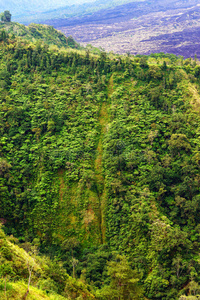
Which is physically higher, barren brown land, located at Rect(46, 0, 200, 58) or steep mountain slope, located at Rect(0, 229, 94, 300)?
barren brown land, located at Rect(46, 0, 200, 58)

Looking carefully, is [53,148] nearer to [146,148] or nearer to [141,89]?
[146,148]

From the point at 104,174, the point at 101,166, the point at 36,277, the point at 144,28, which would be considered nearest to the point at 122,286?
the point at 36,277

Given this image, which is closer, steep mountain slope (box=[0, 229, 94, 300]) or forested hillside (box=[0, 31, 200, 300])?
steep mountain slope (box=[0, 229, 94, 300])

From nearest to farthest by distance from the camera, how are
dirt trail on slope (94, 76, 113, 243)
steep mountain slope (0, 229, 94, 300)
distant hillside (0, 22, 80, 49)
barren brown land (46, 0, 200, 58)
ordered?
1. steep mountain slope (0, 229, 94, 300)
2. dirt trail on slope (94, 76, 113, 243)
3. distant hillside (0, 22, 80, 49)
4. barren brown land (46, 0, 200, 58)

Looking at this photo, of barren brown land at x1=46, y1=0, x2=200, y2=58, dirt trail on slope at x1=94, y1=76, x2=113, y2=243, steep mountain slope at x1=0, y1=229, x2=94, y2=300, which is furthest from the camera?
barren brown land at x1=46, y1=0, x2=200, y2=58

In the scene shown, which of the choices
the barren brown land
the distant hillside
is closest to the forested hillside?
the distant hillside

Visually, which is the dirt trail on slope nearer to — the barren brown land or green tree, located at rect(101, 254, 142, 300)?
green tree, located at rect(101, 254, 142, 300)

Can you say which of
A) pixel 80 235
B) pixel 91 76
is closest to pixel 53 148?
pixel 80 235

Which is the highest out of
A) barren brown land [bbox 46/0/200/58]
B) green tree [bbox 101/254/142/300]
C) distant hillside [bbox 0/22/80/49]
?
barren brown land [bbox 46/0/200/58]
